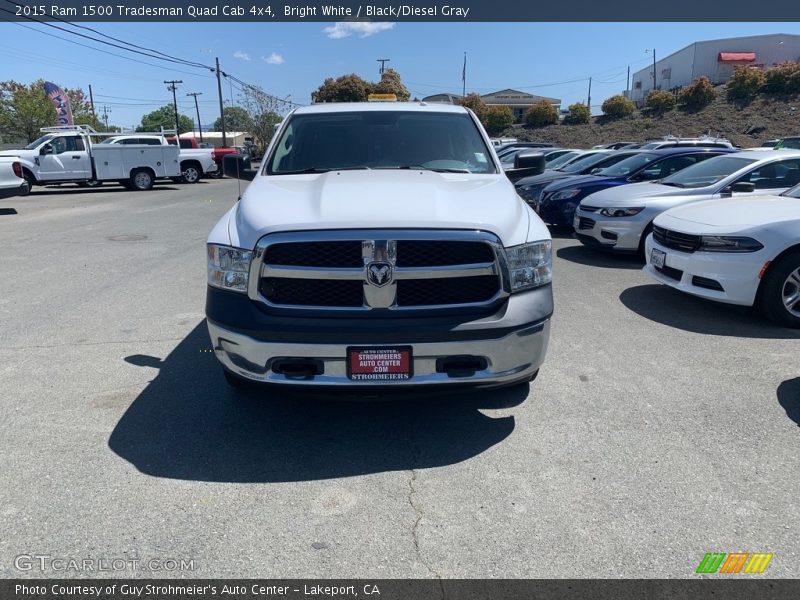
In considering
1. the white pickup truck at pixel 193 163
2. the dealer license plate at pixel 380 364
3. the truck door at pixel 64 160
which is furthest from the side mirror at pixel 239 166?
the white pickup truck at pixel 193 163

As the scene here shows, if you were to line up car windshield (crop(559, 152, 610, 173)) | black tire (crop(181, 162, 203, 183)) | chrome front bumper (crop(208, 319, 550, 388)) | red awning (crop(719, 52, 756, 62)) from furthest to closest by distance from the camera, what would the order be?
red awning (crop(719, 52, 756, 62)) < black tire (crop(181, 162, 203, 183)) < car windshield (crop(559, 152, 610, 173)) < chrome front bumper (crop(208, 319, 550, 388))

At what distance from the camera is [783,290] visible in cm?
555

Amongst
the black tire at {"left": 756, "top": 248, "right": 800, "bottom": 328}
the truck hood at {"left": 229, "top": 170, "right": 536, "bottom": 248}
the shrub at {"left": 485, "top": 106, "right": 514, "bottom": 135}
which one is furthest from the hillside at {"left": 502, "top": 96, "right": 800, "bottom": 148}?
the truck hood at {"left": 229, "top": 170, "right": 536, "bottom": 248}

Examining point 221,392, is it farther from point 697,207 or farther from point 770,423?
point 697,207

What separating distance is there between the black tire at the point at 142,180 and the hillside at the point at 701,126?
34.4 metres

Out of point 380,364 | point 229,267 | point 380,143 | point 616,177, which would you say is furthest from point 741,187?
point 229,267

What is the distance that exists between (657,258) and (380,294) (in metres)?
4.39

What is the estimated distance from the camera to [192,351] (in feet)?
16.6

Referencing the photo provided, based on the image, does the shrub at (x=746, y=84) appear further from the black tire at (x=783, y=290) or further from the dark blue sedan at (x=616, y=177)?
the black tire at (x=783, y=290)

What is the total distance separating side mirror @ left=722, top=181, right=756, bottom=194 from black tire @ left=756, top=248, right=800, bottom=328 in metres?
2.64

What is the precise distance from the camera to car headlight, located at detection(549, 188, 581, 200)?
35.9 feet

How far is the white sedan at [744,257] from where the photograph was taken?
5.54 m

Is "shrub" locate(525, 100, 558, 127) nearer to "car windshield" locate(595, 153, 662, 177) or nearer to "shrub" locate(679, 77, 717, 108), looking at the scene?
"shrub" locate(679, 77, 717, 108)

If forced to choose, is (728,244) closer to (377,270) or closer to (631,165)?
(377,270)
